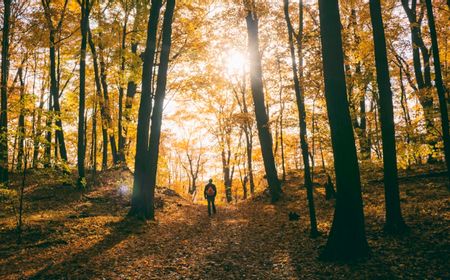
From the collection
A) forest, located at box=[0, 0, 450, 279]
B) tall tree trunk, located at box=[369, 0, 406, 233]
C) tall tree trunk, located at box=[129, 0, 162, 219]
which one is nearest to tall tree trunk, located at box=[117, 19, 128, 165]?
forest, located at box=[0, 0, 450, 279]

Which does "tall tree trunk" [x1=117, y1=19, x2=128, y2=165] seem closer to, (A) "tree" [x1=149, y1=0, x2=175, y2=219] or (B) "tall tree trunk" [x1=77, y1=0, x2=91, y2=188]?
(B) "tall tree trunk" [x1=77, y1=0, x2=91, y2=188]

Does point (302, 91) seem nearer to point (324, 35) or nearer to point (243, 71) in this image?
point (324, 35)

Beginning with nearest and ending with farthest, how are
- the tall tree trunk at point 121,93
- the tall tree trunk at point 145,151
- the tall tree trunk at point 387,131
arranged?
the tall tree trunk at point 387,131 < the tall tree trunk at point 145,151 < the tall tree trunk at point 121,93

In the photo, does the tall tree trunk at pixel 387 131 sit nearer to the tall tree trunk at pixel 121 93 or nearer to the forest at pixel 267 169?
the forest at pixel 267 169

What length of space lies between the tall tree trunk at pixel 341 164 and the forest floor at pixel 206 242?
40 centimetres

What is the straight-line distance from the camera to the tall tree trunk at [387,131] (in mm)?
8297

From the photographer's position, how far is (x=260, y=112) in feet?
57.3

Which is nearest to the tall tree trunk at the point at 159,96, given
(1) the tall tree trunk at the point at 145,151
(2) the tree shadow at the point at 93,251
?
(1) the tall tree trunk at the point at 145,151

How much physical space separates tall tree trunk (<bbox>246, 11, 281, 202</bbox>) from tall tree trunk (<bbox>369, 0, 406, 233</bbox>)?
330 inches

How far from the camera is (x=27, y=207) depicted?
12.3 meters

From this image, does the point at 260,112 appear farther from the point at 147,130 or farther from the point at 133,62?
the point at 133,62

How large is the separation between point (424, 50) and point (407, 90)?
787cm

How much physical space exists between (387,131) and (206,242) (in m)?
6.74

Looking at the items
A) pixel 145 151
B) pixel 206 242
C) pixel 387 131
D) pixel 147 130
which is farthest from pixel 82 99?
pixel 387 131
